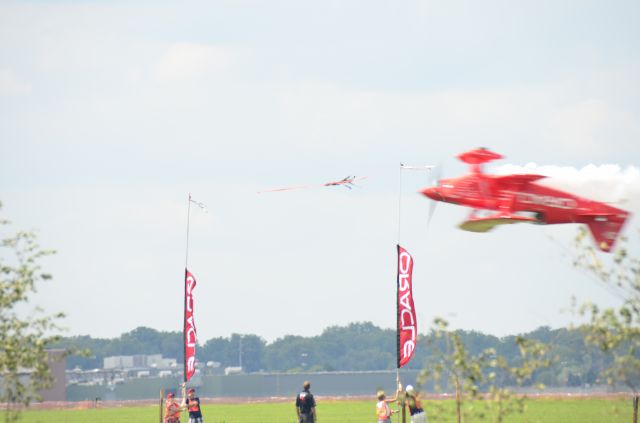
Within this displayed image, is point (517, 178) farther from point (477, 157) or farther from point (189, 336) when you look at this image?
point (189, 336)

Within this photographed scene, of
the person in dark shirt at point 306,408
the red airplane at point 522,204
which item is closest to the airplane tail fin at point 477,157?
the red airplane at point 522,204

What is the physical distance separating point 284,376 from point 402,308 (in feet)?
313

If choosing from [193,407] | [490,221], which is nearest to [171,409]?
[193,407]

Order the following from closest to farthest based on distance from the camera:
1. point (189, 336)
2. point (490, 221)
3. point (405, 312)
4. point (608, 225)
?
point (608, 225), point (490, 221), point (405, 312), point (189, 336)

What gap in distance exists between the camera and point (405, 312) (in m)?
37.2

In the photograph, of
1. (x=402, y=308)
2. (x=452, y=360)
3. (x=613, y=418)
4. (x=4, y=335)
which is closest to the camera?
(x=452, y=360)

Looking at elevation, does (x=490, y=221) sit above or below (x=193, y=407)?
above

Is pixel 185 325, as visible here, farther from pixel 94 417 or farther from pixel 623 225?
pixel 94 417

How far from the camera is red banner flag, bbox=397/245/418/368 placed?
121ft

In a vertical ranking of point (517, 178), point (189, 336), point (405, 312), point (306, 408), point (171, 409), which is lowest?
point (171, 409)

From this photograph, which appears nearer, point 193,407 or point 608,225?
point 608,225

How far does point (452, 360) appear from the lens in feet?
63.8

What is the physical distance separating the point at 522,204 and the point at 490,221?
131 cm

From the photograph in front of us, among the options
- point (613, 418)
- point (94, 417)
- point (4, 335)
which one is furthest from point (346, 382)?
point (4, 335)
